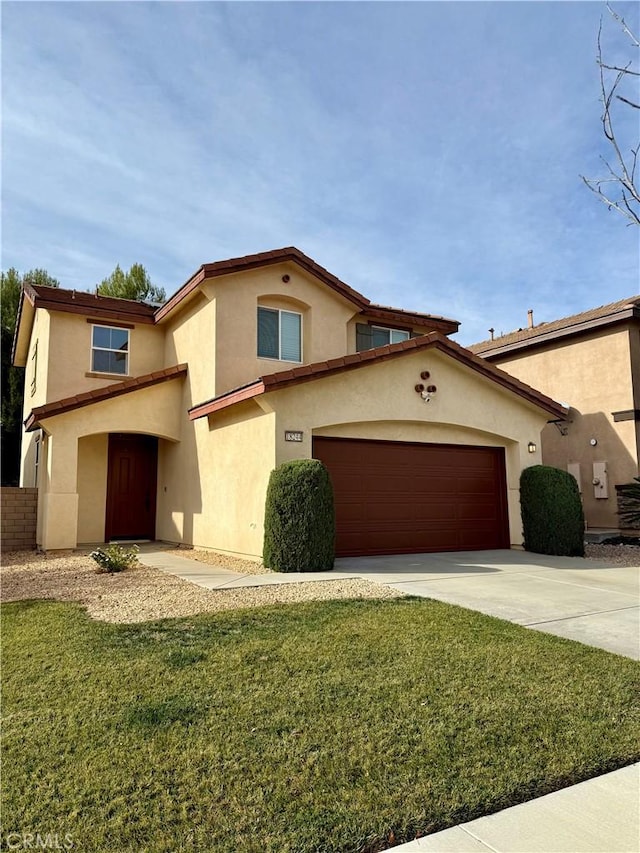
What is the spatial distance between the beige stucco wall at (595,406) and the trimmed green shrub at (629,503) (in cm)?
32

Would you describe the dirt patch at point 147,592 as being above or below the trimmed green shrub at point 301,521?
below

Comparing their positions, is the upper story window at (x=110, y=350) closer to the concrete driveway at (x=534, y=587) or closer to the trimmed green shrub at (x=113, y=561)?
the trimmed green shrub at (x=113, y=561)

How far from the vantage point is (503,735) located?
146 inches

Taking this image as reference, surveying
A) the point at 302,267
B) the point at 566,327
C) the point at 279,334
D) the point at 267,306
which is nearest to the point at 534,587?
the point at 279,334

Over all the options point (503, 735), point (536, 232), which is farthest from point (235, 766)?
point (536, 232)

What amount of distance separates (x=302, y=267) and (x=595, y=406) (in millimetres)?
9587

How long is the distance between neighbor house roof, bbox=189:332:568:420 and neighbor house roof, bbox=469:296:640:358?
13.7ft

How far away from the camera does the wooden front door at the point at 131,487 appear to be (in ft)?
54.3

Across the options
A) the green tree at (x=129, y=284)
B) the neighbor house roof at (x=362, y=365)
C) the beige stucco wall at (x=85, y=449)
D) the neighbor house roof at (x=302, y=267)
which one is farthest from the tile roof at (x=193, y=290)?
the green tree at (x=129, y=284)

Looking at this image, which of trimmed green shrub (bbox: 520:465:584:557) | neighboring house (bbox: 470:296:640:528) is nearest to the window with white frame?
neighboring house (bbox: 470:296:640:528)

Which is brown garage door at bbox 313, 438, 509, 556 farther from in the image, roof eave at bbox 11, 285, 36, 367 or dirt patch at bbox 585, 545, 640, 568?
roof eave at bbox 11, 285, 36, 367

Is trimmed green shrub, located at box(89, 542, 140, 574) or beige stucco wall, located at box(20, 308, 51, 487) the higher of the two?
beige stucco wall, located at box(20, 308, 51, 487)

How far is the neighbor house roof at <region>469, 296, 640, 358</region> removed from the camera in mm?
16297

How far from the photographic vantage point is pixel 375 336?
17859mm
